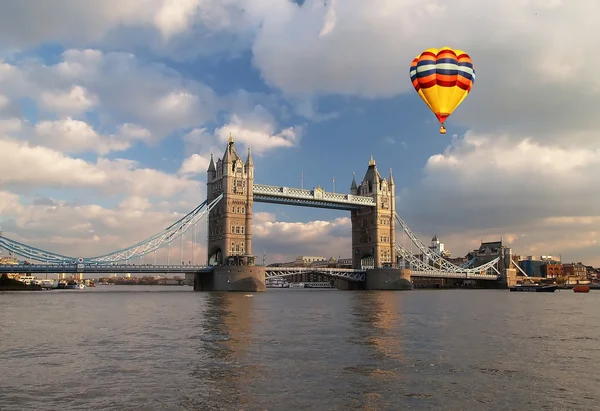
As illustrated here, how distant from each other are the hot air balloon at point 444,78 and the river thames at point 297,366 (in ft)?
56.8

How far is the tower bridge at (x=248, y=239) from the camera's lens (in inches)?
3725

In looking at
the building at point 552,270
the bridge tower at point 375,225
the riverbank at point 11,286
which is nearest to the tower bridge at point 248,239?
the bridge tower at point 375,225

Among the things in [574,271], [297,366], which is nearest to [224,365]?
[297,366]

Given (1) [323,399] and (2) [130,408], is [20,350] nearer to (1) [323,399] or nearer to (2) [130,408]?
(2) [130,408]

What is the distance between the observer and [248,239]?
347 ft

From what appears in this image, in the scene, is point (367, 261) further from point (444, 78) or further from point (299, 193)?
point (444, 78)

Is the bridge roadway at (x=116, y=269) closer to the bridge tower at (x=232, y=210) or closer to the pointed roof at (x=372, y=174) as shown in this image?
the bridge tower at (x=232, y=210)

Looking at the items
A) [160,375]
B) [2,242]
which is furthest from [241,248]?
[160,375]

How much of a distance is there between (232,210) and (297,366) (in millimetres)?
85602

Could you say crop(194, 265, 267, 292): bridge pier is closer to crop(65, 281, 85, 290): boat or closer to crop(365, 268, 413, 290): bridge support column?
crop(365, 268, 413, 290): bridge support column

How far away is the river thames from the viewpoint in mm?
15703

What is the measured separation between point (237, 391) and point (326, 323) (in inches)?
802

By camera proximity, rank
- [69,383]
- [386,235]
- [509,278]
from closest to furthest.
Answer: [69,383]
[386,235]
[509,278]

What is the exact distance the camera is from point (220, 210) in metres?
107
